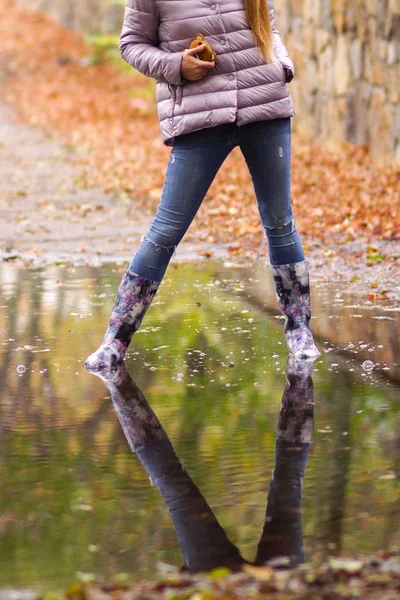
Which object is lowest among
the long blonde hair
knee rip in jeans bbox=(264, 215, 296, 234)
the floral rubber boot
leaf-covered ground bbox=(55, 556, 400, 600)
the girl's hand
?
the floral rubber boot

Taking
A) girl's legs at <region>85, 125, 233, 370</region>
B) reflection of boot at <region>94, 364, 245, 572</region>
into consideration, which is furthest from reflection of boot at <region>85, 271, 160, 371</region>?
reflection of boot at <region>94, 364, 245, 572</region>

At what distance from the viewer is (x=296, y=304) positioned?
5773 millimetres

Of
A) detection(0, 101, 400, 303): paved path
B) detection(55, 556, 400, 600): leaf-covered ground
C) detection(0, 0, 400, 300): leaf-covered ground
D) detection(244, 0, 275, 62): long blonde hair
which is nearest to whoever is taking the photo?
detection(55, 556, 400, 600): leaf-covered ground

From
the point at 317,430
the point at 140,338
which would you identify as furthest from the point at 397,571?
the point at 140,338

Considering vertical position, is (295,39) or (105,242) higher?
(295,39)

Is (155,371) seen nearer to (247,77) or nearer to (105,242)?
(247,77)

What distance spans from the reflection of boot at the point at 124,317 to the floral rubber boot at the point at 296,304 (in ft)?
2.04

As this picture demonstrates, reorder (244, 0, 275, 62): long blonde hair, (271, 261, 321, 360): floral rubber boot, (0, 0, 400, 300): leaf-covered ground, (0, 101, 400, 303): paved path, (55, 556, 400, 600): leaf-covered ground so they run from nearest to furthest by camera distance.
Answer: (55, 556, 400, 600): leaf-covered ground < (244, 0, 275, 62): long blonde hair < (271, 261, 321, 360): floral rubber boot < (0, 101, 400, 303): paved path < (0, 0, 400, 300): leaf-covered ground

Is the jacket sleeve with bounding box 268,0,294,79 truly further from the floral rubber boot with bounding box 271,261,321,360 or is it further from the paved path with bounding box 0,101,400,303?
the paved path with bounding box 0,101,400,303

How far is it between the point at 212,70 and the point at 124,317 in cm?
124

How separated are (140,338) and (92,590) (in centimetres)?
338

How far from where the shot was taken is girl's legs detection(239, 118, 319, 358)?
5363 millimetres

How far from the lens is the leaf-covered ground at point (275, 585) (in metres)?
2.96

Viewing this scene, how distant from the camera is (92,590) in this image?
119 inches
